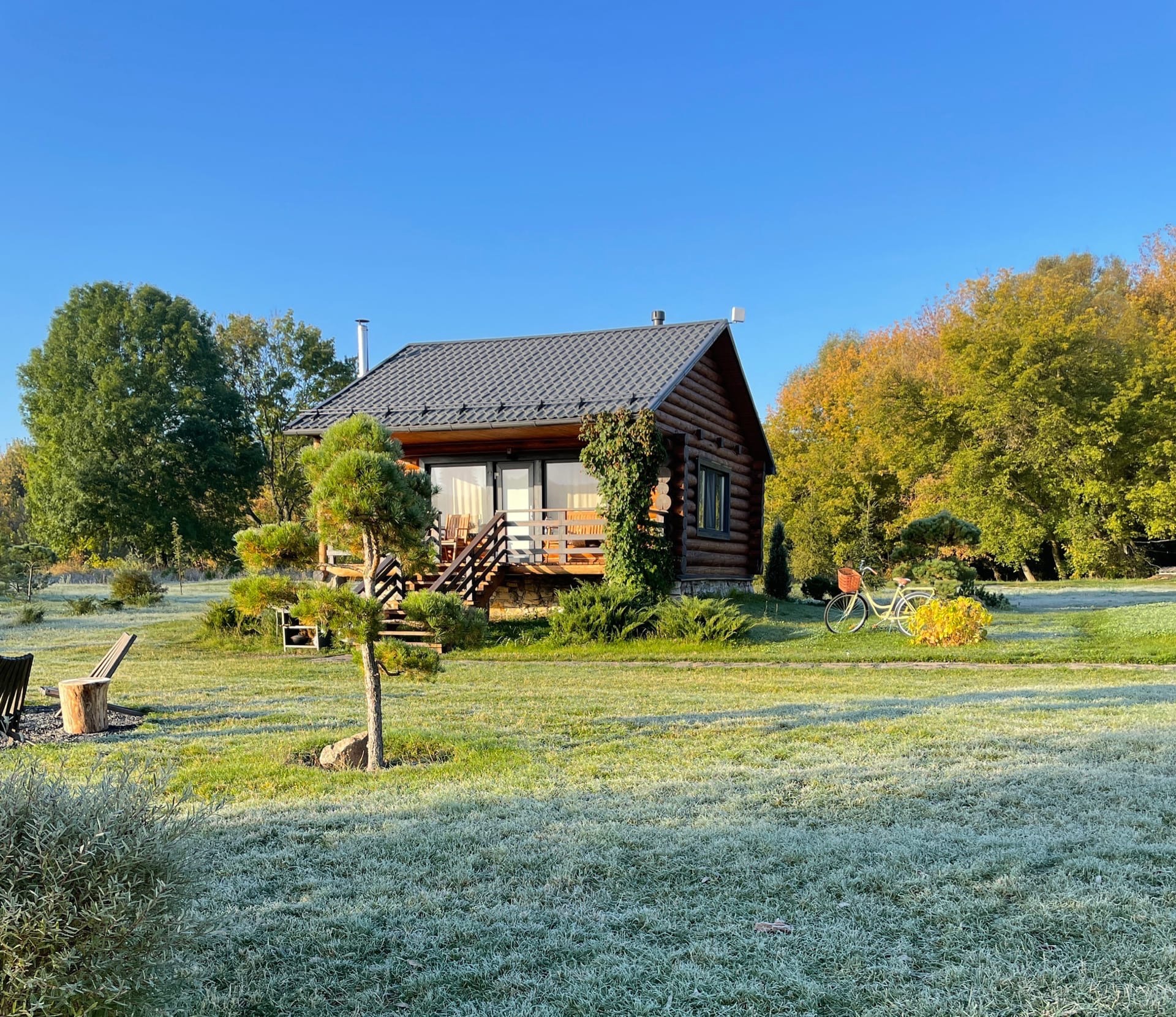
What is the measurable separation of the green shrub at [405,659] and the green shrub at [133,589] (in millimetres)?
18831

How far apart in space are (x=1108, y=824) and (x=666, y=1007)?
2851 mm

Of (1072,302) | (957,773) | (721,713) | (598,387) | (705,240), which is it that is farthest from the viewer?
(1072,302)

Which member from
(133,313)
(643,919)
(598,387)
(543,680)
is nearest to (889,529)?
(598,387)

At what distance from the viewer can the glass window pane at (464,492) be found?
16.0 meters

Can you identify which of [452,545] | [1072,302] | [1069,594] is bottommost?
[1069,594]

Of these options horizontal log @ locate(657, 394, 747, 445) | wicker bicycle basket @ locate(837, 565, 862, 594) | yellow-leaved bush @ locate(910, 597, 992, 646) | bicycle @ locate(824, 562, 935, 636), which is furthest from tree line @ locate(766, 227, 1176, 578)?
yellow-leaved bush @ locate(910, 597, 992, 646)

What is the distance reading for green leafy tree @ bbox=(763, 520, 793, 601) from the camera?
19469mm

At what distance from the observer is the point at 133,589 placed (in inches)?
844

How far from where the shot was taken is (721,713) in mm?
7145

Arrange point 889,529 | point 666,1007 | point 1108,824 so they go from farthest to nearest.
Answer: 1. point 889,529
2. point 1108,824
3. point 666,1007

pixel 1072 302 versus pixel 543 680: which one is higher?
pixel 1072 302

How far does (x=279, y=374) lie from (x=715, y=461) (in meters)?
33.8

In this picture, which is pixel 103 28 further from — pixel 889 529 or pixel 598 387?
pixel 889 529

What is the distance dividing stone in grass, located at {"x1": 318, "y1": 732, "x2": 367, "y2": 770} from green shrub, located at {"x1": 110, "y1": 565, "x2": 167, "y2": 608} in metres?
18.6
